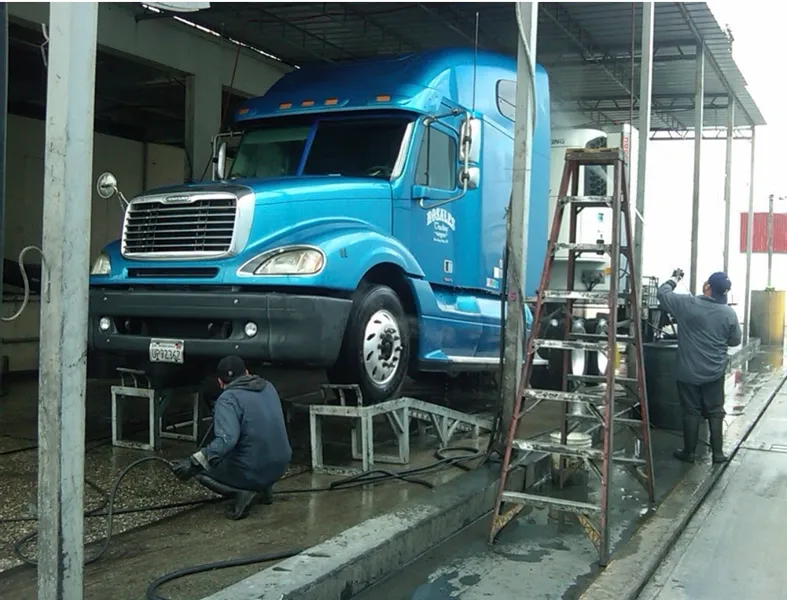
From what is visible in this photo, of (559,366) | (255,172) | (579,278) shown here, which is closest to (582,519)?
(255,172)

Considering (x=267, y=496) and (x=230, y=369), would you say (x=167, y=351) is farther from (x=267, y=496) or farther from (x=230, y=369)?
(x=267, y=496)

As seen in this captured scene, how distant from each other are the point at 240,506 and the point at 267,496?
1.04 ft

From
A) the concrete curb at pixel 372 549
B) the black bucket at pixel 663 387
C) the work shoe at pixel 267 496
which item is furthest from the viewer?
the black bucket at pixel 663 387

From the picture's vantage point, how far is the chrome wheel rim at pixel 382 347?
6.19m

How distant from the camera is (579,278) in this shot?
12102 mm

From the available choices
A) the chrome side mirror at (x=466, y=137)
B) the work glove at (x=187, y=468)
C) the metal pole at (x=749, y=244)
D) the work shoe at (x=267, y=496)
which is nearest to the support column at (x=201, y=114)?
the chrome side mirror at (x=466, y=137)

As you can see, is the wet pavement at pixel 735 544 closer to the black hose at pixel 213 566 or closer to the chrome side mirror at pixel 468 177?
the black hose at pixel 213 566

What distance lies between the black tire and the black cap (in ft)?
3.26

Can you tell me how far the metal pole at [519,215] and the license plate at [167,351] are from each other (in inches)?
98.7

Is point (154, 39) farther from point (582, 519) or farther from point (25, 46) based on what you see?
point (582, 519)

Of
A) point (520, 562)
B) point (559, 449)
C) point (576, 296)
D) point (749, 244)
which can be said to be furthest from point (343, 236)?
point (749, 244)

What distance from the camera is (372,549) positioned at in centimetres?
Result: 443

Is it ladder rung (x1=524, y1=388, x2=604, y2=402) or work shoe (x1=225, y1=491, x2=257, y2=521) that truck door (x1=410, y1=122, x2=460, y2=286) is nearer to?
ladder rung (x1=524, y1=388, x2=604, y2=402)

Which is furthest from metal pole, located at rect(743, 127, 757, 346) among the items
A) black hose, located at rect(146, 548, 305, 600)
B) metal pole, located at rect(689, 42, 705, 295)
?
black hose, located at rect(146, 548, 305, 600)
